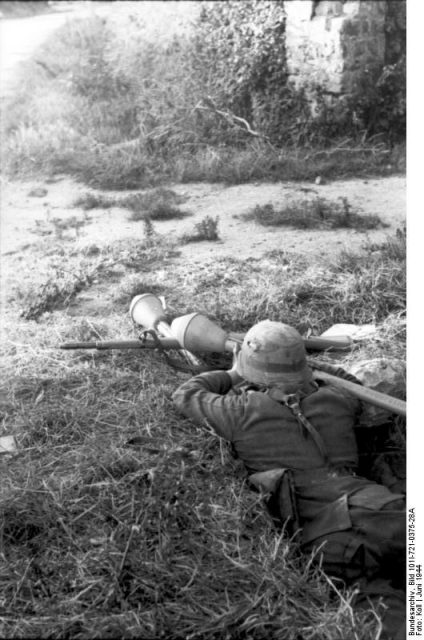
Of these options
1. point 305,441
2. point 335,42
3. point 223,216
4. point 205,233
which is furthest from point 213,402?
point 335,42

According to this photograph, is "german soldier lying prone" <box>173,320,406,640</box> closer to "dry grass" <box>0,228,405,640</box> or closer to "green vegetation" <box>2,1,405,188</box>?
"dry grass" <box>0,228,405,640</box>

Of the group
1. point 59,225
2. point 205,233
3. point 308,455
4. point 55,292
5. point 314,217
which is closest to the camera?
point 308,455

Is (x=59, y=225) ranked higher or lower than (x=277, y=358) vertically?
lower

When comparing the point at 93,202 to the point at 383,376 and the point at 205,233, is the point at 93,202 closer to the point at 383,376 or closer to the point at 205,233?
the point at 205,233

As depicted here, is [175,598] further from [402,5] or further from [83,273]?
[402,5]

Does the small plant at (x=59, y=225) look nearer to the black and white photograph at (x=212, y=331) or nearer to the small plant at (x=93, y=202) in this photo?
the black and white photograph at (x=212, y=331)

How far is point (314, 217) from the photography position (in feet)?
22.0

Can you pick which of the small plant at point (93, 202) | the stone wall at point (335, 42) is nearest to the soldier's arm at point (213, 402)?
the small plant at point (93, 202)

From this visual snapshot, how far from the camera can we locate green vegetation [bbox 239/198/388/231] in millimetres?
6586

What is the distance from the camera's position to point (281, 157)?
26.9 feet

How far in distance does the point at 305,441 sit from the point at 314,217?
3.55 meters

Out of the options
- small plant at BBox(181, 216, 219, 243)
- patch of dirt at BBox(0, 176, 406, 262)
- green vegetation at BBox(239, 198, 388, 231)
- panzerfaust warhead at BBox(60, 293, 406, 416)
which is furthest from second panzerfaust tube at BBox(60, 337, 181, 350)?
green vegetation at BBox(239, 198, 388, 231)

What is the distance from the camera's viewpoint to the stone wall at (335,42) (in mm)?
8633

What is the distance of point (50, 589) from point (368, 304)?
120 inches
